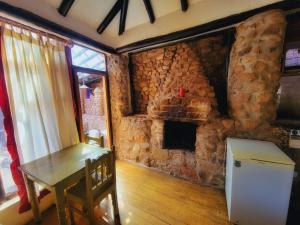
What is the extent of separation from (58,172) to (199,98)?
207 centimetres

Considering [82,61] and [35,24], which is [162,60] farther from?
[35,24]

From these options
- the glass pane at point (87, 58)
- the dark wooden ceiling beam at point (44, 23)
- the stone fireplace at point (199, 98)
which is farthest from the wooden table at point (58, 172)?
the dark wooden ceiling beam at point (44, 23)

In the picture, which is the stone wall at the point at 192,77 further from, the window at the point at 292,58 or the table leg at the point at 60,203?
the table leg at the point at 60,203

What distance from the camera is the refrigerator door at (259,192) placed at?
1.27 metres

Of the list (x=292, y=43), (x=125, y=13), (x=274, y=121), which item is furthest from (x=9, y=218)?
(x=292, y=43)

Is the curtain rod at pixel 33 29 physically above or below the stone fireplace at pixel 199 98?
above

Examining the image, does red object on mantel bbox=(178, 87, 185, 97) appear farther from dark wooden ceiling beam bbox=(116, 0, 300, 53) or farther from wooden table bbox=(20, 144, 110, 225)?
wooden table bbox=(20, 144, 110, 225)

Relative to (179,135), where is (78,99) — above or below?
above

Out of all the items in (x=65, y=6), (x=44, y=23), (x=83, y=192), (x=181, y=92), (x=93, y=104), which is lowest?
(x=83, y=192)

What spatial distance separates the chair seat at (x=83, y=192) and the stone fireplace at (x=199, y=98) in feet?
4.07

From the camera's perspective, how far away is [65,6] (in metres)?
1.87

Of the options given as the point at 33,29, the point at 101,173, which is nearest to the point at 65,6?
the point at 33,29

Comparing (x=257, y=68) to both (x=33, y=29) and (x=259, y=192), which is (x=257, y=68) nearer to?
(x=259, y=192)

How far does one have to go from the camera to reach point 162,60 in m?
2.75
